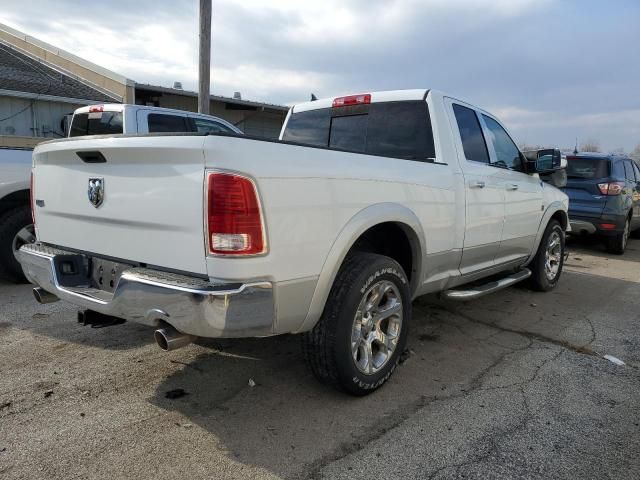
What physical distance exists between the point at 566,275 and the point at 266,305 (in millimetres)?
5989

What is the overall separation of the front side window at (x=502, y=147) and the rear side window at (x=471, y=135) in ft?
0.70

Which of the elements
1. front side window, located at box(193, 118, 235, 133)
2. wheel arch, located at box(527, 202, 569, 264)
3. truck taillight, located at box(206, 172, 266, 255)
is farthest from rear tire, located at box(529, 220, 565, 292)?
front side window, located at box(193, 118, 235, 133)

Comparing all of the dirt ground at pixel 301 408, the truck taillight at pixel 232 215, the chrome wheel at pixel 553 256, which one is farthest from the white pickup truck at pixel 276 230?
the chrome wheel at pixel 553 256

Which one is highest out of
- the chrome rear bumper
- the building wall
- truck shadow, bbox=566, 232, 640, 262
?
the building wall

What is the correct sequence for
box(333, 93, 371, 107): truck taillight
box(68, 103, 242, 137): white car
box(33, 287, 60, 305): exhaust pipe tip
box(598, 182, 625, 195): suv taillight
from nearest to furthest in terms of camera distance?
1. box(33, 287, 60, 305): exhaust pipe tip
2. box(333, 93, 371, 107): truck taillight
3. box(68, 103, 242, 137): white car
4. box(598, 182, 625, 195): suv taillight

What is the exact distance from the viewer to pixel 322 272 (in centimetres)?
271

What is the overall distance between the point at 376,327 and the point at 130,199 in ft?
5.43

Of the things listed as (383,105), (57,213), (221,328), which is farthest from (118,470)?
(383,105)

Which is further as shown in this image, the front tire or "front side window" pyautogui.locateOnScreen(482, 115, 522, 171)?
"front side window" pyautogui.locateOnScreen(482, 115, 522, 171)

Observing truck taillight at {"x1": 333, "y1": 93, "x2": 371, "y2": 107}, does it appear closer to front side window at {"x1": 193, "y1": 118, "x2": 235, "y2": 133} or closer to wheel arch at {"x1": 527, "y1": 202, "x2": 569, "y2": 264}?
wheel arch at {"x1": 527, "y1": 202, "x2": 569, "y2": 264}

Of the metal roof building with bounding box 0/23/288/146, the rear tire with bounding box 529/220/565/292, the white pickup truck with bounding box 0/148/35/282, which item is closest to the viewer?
the white pickup truck with bounding box 0/148/35/282

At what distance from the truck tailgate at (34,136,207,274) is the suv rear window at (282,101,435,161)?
1475 millimetres

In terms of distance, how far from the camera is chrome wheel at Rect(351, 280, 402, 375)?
3.06m

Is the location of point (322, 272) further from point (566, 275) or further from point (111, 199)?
point (566, 275)
